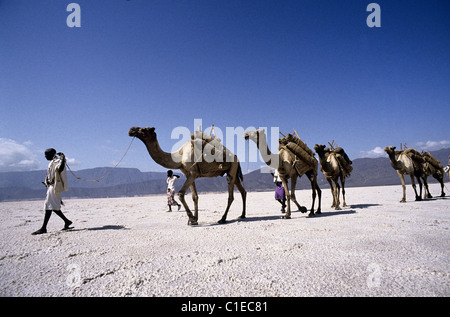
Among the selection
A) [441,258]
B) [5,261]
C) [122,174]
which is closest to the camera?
[441,258]

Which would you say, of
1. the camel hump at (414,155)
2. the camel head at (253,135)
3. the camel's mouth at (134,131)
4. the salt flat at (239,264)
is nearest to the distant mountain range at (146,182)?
the camel hump at (414,155)

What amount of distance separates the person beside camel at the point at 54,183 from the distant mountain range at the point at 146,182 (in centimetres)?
3681

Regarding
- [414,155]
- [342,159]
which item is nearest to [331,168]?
[342,159]

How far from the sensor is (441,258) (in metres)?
3.21

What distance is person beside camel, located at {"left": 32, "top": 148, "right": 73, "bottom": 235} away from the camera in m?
5.98

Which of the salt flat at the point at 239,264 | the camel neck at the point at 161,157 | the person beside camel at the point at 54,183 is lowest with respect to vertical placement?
the salt flat at the point at 239,264

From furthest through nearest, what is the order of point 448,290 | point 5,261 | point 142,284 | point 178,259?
point 5,261
point 178,259
point 142,284
point 448,290

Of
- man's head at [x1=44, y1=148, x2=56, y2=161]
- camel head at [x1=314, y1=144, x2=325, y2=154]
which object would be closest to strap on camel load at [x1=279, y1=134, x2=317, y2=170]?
camel head at [x1=314, y1=144, x2=325, y2=154]

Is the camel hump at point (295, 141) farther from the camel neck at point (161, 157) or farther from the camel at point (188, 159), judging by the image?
the camel neck at point (161, 157)

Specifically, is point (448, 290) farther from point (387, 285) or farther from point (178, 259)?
point (178, 259)

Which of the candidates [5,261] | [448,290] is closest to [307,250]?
[448,290]

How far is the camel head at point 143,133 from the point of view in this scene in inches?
261

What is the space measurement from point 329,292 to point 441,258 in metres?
2.20

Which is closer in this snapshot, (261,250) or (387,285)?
(387,285)
